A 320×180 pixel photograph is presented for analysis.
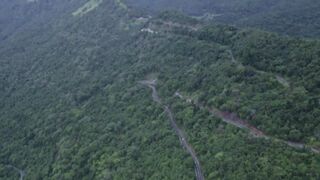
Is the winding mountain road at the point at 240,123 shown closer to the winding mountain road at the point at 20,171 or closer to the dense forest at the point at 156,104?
the dense forest at the point at 156,104

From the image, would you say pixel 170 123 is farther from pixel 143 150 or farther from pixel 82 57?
pixel 82 57

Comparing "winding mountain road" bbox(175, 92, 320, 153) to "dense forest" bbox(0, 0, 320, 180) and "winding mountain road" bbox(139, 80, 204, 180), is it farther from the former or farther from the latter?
"winding mountain road" bbox(139, 80, 204, 180)

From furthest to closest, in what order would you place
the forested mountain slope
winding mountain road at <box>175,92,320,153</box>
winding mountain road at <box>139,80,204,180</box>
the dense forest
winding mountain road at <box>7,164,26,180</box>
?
the forested mountain slope
winding mountain road at <box>7,164,26,180</box>
the dense forest
winding mountain road at <box>139,80,204,180</box>
winding mountain road at <box>175,92,320,153</box>

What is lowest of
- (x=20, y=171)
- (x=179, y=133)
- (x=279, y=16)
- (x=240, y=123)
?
(x=279, y=16)

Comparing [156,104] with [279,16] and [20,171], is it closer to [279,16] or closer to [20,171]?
[20,171]

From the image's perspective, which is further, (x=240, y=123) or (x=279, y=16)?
(x=279, y=16)

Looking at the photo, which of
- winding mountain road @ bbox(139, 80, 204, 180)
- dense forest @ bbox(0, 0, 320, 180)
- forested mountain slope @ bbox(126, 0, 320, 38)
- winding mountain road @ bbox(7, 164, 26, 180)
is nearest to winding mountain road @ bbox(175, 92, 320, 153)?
dense forest @ bbox(0, 0, 320, 180)

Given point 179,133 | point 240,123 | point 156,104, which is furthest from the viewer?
point 156,104

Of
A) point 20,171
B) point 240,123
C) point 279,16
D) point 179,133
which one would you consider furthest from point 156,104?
point 279,16

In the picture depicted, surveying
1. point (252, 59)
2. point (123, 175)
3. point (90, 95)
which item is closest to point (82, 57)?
point (90, 95)

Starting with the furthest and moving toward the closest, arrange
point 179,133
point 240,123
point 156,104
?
1. point 156,104
2. point 179,133
3. point 240,123
